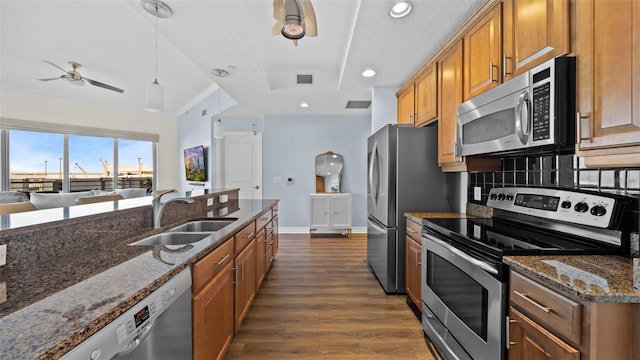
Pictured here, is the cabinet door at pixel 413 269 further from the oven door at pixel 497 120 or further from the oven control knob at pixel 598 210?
the oven control knob at pixel 598 210

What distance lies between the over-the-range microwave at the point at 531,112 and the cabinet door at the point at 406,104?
1183 millimetres

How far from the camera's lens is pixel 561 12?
4.03 ft

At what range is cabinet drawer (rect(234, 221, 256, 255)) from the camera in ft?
5.97

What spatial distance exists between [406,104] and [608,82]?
2.14 m

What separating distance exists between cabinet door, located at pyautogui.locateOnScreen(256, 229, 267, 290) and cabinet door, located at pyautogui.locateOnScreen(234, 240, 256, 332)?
124 mm

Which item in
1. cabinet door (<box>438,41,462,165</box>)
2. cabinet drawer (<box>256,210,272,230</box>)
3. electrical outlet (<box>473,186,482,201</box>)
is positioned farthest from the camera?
cabinet drawer (<box>256,210,272,230</box>)

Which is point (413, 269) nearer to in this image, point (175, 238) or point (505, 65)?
point (505, 65)

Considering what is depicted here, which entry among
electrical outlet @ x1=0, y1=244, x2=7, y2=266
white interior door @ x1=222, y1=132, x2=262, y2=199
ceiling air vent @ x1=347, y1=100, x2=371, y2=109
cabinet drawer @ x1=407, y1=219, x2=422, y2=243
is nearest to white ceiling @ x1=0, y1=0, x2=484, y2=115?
ceiling air vent @ x1=347, y1=100, x2=371, y2=109

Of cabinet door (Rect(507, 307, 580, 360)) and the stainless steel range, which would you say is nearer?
cabinet door (Rect(507, 307, 580, 360))

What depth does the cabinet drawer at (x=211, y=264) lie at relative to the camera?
3.91ft

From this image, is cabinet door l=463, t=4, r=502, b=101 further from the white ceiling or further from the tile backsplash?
the tile backsplash

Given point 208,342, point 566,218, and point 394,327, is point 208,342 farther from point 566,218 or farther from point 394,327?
point 566,218

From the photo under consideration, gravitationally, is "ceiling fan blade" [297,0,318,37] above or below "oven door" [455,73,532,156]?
above

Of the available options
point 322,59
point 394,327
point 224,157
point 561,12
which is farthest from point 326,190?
point 561,12
